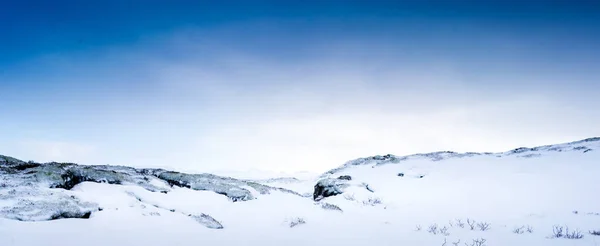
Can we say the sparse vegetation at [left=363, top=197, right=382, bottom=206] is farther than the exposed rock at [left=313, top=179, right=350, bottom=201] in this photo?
No

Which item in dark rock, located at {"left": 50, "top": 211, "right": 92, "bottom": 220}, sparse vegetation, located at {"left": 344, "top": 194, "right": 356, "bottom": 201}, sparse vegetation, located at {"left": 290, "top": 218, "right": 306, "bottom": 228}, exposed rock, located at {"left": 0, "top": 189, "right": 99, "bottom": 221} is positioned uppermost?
exposed rock, located at {"left": 0, "top": 189, "right": 99, "bottom": 221}

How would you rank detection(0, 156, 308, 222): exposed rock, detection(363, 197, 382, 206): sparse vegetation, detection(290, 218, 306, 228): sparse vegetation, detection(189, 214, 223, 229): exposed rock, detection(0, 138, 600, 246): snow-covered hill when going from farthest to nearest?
detection(363, 197, 382, 206): sparse vegetation
detection(290, 218, 306, 228): sparse vegetation
detection(189, 214, 223, 229): exposed rock
detection(0, 156, 308, 222): exposed rock
detection(0, 138, 600, 246): snow-covered hill

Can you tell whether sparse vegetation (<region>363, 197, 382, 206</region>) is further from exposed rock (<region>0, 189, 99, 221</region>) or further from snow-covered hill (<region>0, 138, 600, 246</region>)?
exposed rock (<region>0, 189, 99, 221</region>)

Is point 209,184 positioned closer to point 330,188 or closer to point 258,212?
point 258,212

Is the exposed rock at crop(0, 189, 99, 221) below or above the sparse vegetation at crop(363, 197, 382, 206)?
above

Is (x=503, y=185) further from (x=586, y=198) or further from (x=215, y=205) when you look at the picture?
(x=215, y=205)

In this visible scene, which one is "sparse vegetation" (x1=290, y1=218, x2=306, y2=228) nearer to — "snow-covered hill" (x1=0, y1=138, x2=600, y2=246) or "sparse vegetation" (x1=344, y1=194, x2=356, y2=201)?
"snow-covered hill" (x1=0, y1=138, x2=600, y2=246)

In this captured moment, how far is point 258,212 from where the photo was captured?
8352 millimetres

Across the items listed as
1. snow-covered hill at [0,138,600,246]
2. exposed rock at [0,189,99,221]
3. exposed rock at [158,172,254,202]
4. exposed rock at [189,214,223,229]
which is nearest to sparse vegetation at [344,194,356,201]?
snow-covered hill at [0,138,600,246]

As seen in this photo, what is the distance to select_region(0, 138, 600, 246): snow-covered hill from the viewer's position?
17.5 ft

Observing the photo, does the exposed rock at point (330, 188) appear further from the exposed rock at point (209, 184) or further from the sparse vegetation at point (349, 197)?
the exposed rock at point (209, 184)

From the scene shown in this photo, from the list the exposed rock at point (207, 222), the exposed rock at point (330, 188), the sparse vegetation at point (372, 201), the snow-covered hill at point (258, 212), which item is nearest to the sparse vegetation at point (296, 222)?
the snow-covered hill at point (258, 212)

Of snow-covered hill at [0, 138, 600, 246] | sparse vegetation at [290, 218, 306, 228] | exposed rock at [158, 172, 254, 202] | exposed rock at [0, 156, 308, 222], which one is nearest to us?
snow-covered hill at [0, 138, 600, 246]

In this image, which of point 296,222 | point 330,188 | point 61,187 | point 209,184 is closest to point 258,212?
point 296,222
